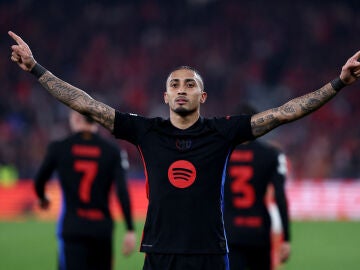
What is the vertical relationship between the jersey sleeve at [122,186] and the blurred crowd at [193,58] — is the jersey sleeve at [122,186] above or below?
below

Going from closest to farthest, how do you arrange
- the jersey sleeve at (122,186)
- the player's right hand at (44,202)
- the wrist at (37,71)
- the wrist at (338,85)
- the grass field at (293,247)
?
the wrist at (338,85) → the wrist at (37,71) → the jersey sleeve at (122,186) → the player's right hand at (44,202) → the grass field at (293,247)

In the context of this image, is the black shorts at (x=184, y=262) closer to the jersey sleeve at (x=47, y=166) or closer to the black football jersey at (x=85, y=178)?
the black football jersey at (x=85, y=178)

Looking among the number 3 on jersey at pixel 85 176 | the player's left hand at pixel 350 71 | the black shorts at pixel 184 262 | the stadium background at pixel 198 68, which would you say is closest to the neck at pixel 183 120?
the black shorts at pixel 184 262

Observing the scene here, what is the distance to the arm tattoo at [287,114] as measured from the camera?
481 centimetres

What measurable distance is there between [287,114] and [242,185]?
223 cm

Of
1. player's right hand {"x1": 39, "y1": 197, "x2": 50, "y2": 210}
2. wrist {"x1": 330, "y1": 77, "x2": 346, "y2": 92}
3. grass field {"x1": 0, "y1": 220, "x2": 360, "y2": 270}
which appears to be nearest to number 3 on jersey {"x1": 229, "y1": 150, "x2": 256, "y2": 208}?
player's right hand {"x1": 39, "y1": 197, "x2": 50, "y2": 210}

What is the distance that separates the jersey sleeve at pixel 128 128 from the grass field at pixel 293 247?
6611 mm

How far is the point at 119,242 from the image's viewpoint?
1463 centimetres

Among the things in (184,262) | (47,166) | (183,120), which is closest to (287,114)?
(183,120)

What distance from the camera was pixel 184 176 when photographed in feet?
15.6

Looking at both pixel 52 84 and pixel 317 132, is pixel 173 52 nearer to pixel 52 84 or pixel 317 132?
pixel 317 132

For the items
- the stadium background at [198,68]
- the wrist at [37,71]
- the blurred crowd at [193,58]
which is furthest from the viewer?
the blurred crowd at [193,58]

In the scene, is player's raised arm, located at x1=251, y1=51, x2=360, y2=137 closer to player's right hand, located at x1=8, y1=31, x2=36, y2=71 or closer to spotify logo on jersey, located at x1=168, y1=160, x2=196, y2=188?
spotify logo on jersey, located at x1=168, y1=160, x2=196, y2=188

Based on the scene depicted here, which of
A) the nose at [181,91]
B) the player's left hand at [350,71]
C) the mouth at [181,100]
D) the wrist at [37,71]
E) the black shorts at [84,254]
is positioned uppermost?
the wrist at [37,71]
